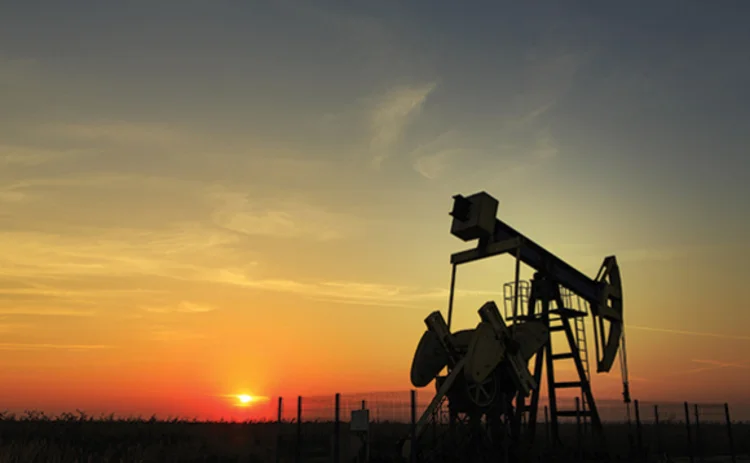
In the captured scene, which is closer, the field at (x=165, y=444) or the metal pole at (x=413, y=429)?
the metal pole at (x=413, y=429)

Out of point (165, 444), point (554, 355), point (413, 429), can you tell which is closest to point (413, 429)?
point (413, 429)

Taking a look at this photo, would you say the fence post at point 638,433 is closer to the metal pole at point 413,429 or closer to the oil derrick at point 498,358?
the oil derrick at point 498,358

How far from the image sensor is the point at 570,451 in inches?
780

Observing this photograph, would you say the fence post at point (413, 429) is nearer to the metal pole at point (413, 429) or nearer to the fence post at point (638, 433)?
the metal pole at point (413, 429)

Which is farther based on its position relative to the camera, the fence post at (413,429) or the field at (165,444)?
the field at (165,444)

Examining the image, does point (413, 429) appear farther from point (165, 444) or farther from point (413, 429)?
point (165, 444)

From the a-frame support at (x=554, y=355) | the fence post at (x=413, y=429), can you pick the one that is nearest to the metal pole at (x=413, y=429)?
the fence post at (x=413, y=429)

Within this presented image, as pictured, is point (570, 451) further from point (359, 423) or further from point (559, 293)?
point (359, 423)

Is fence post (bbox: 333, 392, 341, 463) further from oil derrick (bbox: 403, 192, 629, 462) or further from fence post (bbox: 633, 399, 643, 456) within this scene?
fence post (bbox: 633, 399, 643, 456)

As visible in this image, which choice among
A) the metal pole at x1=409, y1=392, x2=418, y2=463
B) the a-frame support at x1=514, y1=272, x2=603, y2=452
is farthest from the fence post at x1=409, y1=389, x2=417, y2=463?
the a-frame support at x1=514, y1=272, x2=603, y2=452

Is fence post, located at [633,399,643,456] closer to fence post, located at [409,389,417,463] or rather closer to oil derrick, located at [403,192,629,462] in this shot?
oil derrick, located at [403,192,629,462]

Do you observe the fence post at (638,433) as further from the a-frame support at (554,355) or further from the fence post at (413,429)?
the fence post at (413,429)

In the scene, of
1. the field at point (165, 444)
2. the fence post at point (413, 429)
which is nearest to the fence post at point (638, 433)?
the field at point (165, 444)

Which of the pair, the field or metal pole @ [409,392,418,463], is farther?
the field
